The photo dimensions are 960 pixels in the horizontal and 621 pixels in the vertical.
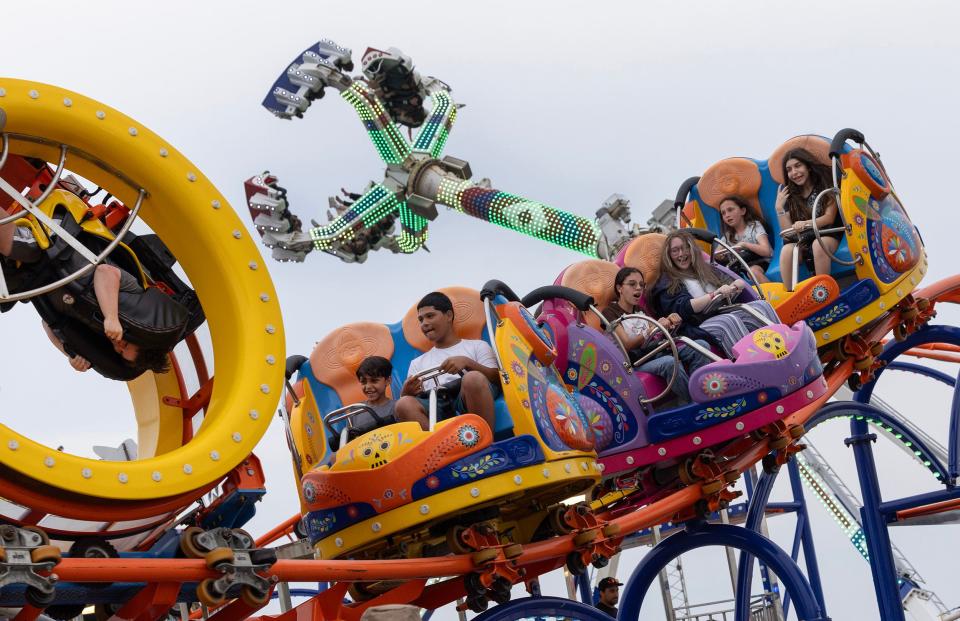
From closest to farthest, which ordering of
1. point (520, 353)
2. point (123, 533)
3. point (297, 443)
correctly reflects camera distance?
point (123, 533) < point (520, 353) < point (297, 443)

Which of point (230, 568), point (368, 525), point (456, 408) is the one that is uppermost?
point (456, 408)

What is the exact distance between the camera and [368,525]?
16.0 ft

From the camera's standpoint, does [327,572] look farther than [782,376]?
No

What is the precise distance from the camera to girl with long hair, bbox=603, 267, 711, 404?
6137 millimetres

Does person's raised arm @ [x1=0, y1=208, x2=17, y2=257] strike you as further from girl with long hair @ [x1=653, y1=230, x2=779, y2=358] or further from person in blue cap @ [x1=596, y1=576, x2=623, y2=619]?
person in blue cap @ [x1=596, y1=576, x2=623, y2=619]

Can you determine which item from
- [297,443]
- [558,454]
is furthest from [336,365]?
[558,454]

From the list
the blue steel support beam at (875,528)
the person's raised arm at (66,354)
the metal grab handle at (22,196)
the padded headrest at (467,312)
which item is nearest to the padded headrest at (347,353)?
the padded headrest at (467,312)

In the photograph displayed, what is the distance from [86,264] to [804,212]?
16.0 feet

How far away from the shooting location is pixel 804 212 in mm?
7668

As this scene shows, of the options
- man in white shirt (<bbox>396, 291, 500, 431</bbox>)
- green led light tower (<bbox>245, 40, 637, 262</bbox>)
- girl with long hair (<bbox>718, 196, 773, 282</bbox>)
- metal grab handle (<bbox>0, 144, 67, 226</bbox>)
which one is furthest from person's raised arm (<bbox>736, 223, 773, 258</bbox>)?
green led light tower (<bbox>245, 40, 637, 262</bbox>)

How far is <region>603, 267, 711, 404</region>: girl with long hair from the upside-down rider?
2.72m

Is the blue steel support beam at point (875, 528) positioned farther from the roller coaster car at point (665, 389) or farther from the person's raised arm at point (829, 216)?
the roller coaster car at point (665, 389)

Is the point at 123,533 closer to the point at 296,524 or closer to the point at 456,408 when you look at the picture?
the point at 456,408

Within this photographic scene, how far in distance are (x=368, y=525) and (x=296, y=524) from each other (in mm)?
2791
